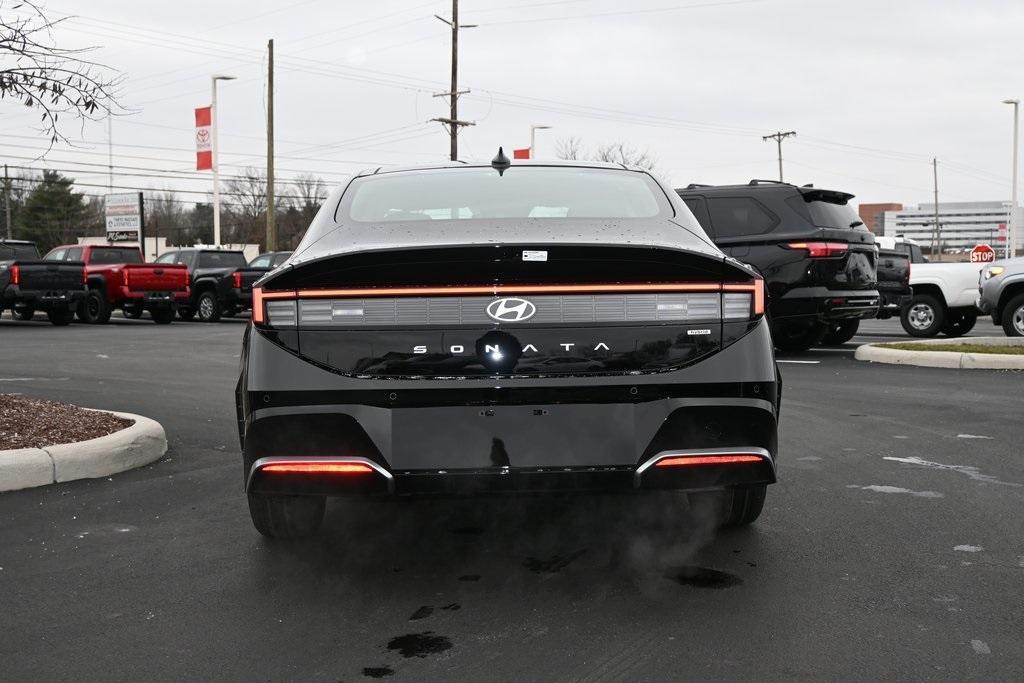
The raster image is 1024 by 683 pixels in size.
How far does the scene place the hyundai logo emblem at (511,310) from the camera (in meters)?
3.58

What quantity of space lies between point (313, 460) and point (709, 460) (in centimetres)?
136

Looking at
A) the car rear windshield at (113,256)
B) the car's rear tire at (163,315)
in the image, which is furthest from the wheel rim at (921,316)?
the car rear windshield at (113,256)

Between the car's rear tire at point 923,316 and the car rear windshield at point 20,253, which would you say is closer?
the car's rear tire at point 923,316

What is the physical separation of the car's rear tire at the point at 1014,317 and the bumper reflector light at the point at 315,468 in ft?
45.1

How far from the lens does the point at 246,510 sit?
5176 millimetres

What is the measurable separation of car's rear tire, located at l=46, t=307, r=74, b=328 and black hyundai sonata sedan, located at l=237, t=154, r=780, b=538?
21.3m

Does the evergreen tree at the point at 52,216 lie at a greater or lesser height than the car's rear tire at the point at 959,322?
greater

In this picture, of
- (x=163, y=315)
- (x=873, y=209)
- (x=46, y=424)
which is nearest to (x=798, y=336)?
(x=46, y=424)

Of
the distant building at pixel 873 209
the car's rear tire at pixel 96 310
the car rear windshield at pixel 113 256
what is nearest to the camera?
the car's rear tire at pixel 96 310

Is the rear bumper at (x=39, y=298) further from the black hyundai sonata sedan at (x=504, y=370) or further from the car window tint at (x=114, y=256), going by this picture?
the black hyundai sonata sedan at (x=504, y=370)

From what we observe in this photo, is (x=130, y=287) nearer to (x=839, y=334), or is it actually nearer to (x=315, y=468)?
(x=839, y=334)

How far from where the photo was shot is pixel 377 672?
3082mm

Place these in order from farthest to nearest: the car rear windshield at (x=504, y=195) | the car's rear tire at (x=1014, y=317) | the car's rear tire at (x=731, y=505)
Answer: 1. the car's rear tire at (x=1014, y=317)
2. the car's rear tire at (x=731, y=505)
3. the car rear windshield at (x=504, y=195)

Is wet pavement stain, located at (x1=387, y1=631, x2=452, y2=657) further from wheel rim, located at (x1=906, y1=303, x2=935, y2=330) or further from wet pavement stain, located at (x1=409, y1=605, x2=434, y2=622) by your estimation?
wheel rim, located at (x1=906, y1=303, x2=935, y2=330)
